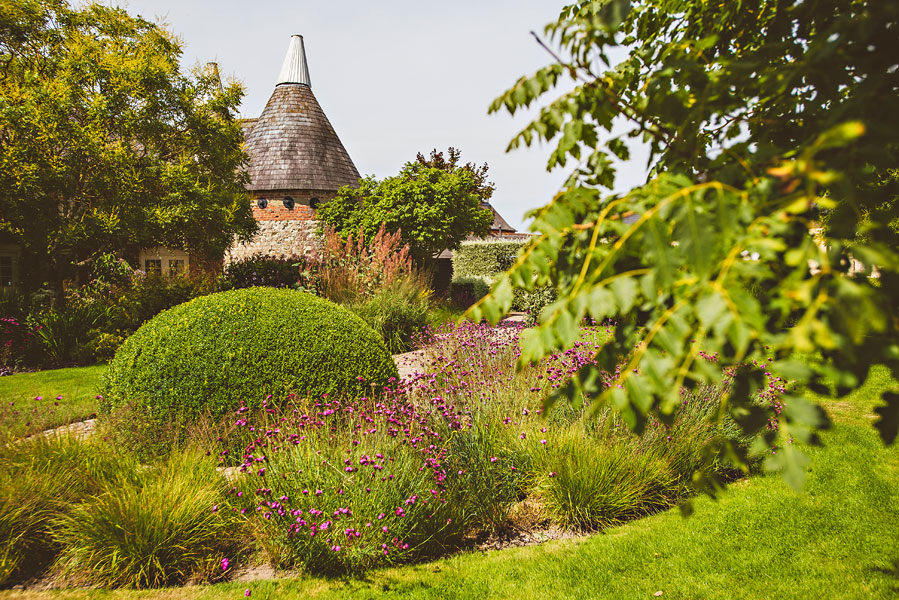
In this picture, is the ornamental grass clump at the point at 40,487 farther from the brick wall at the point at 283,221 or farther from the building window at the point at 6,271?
the brick wall at the point at 283,221

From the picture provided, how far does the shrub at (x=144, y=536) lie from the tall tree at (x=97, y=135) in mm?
8262

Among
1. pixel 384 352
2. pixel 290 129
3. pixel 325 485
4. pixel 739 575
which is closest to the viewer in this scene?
pixel 739 575

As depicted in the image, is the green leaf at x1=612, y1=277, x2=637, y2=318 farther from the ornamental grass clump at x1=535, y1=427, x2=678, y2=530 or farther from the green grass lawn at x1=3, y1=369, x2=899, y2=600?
the ornamental grass clump at x1=535, y1=427, x2=678, y2=530

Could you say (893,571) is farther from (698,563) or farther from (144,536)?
(144,536)

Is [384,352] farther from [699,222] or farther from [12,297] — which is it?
[12,297]

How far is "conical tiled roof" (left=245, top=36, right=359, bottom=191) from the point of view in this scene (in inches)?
782

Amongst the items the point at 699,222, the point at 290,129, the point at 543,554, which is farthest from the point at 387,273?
the point at 290,129

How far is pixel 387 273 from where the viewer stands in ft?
35.1

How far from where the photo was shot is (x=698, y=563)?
323cm

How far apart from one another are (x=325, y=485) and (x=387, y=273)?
760 cm

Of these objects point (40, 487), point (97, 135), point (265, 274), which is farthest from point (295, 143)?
point (40, 487)

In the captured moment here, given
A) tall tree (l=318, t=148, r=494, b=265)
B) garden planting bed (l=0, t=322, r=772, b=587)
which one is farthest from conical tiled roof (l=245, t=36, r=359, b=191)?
garden planting bed (l=0, t=322, r=772, b=587)

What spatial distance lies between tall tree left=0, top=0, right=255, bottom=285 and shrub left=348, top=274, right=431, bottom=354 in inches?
174

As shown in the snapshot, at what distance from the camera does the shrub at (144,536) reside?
3.10 meters
